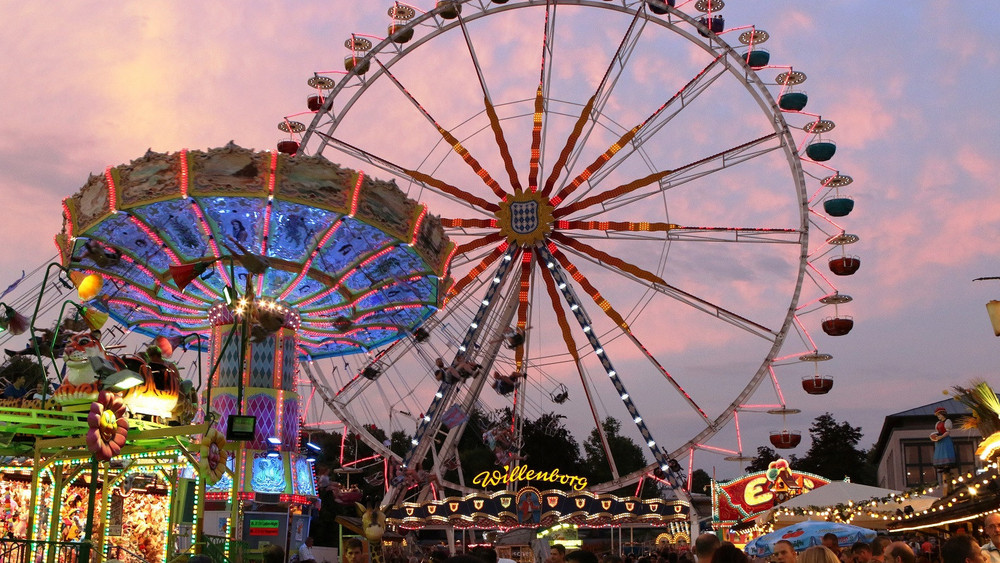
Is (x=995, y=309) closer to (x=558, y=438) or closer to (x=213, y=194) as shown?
(x=213, y=194)

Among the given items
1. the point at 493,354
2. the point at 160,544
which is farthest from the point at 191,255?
the point at 493,354

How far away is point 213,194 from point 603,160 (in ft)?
35.1

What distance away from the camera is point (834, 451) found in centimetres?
5428

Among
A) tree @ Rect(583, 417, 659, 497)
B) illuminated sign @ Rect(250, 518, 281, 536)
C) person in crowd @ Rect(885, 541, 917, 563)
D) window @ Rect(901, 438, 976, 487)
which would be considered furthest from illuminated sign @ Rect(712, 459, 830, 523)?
tree @ Rect(583, 417, 659, 497)

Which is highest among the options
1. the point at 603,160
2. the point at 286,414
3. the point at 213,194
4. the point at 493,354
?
the point at 603,160

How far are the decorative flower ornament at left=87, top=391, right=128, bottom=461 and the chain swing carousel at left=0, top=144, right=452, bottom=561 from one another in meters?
1.77

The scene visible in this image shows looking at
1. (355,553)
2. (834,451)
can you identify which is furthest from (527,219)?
(834,451)

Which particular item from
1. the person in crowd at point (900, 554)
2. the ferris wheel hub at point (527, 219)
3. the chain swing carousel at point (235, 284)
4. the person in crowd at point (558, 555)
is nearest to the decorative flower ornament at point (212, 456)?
the chain swing carousel at point (235, 284)

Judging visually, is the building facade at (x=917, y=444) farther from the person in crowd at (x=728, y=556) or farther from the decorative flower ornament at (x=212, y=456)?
the person in crowd at (x=728, y=556)

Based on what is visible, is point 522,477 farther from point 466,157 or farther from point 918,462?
point 918,462

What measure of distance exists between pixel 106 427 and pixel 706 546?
788 cm

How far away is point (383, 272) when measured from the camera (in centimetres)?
2105

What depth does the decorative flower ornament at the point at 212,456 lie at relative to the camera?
12.4 meters

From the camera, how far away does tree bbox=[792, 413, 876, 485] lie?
2120 inches
